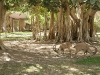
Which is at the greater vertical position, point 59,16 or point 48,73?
point 59,16

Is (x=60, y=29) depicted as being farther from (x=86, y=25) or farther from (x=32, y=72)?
(x=32, y=72)

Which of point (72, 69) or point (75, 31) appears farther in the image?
point (75, 31)

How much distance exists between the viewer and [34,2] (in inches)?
418

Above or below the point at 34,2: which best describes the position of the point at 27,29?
below

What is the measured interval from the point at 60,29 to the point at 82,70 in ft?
30.8

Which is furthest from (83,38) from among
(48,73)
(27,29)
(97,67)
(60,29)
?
(27,29)

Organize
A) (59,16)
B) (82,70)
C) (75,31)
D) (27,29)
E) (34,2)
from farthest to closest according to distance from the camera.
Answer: (27,29)
(75,31)
(59,16)
(34,2)
(82,70)

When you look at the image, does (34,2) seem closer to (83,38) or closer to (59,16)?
(59,16)

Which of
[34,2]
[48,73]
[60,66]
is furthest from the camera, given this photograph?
[34,2]

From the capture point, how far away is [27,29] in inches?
1486

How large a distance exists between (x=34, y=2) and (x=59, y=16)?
550 cm

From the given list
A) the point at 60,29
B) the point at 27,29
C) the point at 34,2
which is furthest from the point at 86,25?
the point at 27,29

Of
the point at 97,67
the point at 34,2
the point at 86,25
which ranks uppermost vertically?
the point at 34,2

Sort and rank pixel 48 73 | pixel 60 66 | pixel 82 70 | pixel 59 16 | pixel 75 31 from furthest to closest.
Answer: pixel 75 31
pixel 59 16
pixel 60 66
pixel 82 70
pixel 48 73
